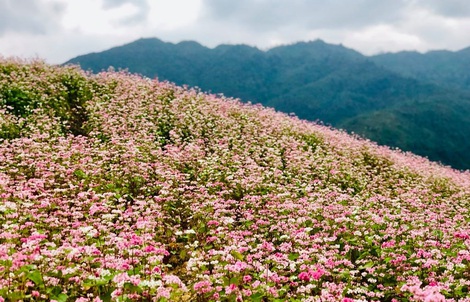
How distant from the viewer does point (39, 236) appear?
8.07 metres

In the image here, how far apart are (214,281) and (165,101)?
1615cm

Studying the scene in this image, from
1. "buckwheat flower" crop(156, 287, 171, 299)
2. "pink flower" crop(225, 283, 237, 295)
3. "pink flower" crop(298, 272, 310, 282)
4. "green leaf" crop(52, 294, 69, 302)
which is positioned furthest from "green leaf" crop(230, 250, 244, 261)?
"green leaf" crop(52, 294, 69, 302)

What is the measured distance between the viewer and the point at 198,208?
1146cm

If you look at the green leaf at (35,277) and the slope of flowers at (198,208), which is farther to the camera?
the slope of flowers at (198,208)

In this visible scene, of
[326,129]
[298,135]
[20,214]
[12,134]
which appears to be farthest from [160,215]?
[326,129]

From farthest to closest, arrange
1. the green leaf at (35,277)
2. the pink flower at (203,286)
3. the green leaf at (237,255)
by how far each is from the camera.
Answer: the green leaf at (237,255) < the pink flower at (203,286) < the green leaf at (35,277)

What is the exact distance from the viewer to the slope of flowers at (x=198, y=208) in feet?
24.7

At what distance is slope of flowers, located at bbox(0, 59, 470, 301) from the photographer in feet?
24.7

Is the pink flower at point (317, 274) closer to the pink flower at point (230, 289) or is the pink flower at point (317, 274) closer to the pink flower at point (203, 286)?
the pink flower at point (230, 289)

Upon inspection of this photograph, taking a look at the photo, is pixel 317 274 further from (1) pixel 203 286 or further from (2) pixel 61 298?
(2) pixel 61 298

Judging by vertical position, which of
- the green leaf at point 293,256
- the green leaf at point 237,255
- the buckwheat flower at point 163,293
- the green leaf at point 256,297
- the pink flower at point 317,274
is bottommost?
the green leaf at point 256,297

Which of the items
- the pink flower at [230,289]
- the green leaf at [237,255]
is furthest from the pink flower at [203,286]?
the green leaf at [237,255]

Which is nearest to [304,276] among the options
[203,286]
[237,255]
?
[237,255]

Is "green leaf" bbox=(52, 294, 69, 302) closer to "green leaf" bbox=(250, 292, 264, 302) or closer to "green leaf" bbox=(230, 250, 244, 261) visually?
"green leaf" bbox=(250, 292, 264, 302)
